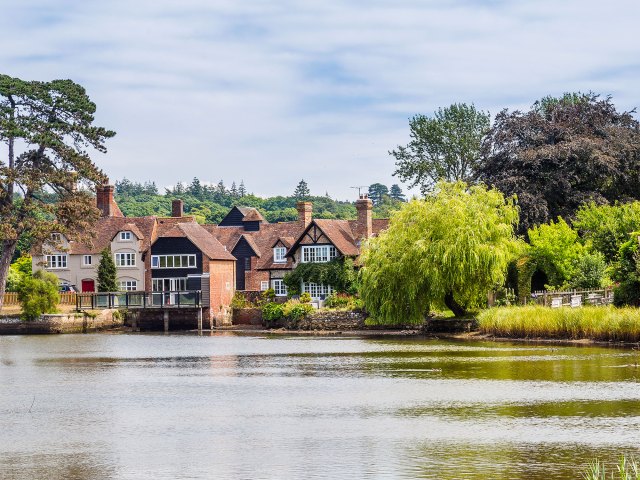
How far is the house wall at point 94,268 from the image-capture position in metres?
99.2

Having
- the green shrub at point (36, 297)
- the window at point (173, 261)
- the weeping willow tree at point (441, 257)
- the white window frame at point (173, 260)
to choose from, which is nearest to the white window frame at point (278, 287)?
the white window frame at point (173, 260)

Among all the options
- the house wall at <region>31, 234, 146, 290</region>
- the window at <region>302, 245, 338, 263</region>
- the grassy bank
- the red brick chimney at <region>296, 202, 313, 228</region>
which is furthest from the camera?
the house wall at <region>31, 234, 146, 290</region>

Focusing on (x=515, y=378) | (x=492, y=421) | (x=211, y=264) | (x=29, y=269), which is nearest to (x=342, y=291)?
(x=211, y=264)

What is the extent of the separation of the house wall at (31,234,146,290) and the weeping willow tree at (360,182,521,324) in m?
40.9

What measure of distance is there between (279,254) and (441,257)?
124 feet

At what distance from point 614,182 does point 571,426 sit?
54.9 metres

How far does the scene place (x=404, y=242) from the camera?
6159 cm

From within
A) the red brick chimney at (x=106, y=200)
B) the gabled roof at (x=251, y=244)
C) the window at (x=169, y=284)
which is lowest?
the window at (x=169, y=284)

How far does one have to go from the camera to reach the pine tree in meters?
94.0

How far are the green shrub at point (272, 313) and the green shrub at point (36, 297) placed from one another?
52.6 feet

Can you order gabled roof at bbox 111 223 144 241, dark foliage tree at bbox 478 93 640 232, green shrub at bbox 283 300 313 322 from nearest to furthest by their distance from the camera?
dark foliage tree at bbox 478 93 640 232 < green shrub at bbox 283 300 313 322 < gabled roof at bbox 111 223 144 241

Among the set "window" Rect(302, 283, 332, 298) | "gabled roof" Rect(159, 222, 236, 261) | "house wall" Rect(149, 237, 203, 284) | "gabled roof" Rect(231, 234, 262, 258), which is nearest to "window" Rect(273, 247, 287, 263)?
"gabled roof" Rect(159, 222, 236, 261)

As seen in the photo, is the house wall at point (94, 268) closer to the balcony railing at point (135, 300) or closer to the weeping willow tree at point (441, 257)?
the balcony railing at point (135, 300)

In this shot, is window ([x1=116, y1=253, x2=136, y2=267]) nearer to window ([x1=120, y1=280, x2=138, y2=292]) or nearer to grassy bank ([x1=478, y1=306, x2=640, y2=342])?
window ([x1=120, y1=280, x2=138, y2=292])
